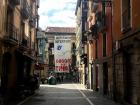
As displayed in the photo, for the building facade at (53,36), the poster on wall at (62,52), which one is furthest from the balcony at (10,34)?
the building facade at (53,36)

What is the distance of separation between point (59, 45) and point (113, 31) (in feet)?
80.1

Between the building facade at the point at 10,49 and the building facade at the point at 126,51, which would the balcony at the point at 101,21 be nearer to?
the building facade at the point at 126,51

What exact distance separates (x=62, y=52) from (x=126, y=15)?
101 feet

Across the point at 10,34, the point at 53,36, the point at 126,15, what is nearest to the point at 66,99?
the point at 10,34

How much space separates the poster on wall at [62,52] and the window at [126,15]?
27339 millimetres

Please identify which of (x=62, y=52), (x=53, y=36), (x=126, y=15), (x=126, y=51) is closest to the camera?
(x=126, y=15)

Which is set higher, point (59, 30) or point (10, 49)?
point (59, 30)

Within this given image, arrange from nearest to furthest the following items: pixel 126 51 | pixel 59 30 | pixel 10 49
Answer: pixel 126 51
pixel 10 49
pixel 59 30

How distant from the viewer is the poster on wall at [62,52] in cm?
5019

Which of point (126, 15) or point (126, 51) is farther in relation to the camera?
point (126, 51)

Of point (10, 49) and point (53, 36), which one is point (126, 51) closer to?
point (10, 49)

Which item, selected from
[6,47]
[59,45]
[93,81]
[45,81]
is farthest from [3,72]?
[45,81]

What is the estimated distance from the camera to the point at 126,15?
71.2ft

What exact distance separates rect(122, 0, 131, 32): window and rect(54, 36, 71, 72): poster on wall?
27339 mm
